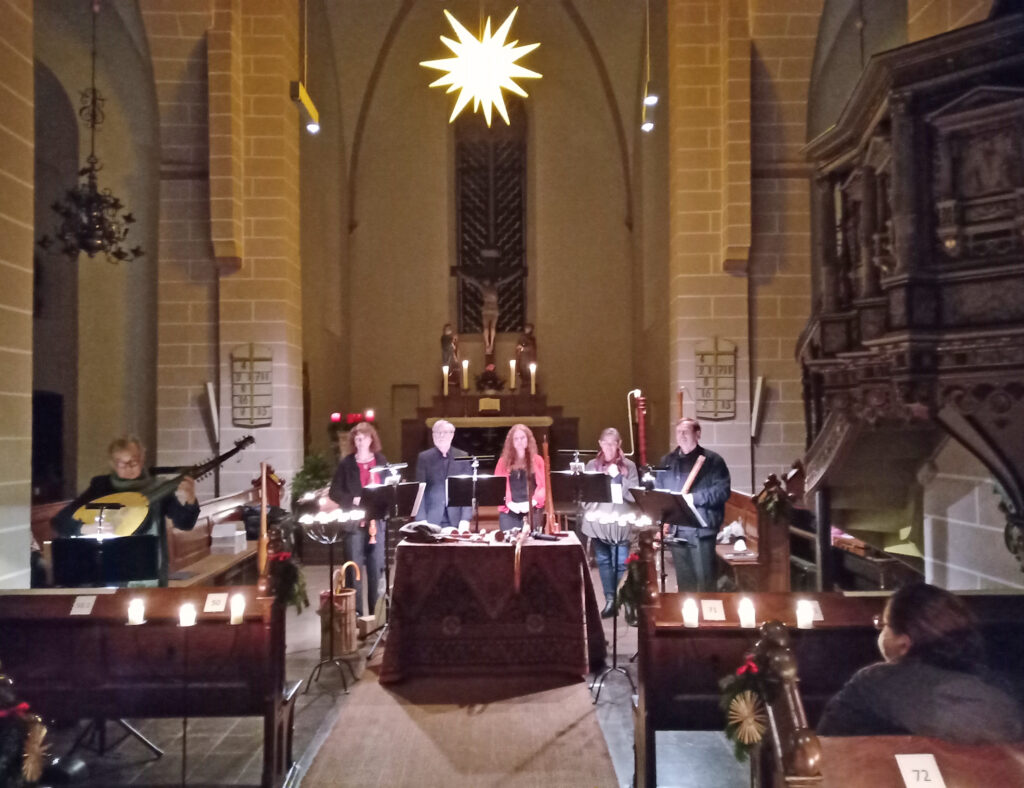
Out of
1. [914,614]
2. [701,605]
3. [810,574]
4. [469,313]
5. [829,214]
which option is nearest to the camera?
[914,614]

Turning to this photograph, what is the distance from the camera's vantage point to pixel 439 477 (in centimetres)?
597

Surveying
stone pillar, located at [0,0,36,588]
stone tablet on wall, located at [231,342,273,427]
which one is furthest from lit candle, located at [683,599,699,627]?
stone tablet on wall, located at [231,342,273,427]

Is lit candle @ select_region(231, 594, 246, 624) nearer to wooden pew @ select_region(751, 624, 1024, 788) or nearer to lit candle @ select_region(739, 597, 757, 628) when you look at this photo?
lit candle @ select_region(739, 597, 757, 628)

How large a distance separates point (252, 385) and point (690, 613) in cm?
641

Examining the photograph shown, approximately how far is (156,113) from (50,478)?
4.62 m

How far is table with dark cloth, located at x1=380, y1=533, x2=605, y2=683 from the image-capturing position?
473 cm

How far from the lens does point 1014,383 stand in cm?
268

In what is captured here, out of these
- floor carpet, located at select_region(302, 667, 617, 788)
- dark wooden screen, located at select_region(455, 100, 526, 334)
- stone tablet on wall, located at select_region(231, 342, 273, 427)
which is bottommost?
floor carpet, located at select_region(302, 667, 617, 788)

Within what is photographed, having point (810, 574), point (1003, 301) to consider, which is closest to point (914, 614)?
point (1003, 301)

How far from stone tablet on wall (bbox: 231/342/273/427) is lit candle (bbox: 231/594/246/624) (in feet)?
17.0

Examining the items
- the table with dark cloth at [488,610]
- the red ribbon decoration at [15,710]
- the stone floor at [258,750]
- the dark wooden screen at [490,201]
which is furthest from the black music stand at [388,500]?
the dark wooden screen at [490,201]

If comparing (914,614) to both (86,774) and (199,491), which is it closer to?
(86,774)

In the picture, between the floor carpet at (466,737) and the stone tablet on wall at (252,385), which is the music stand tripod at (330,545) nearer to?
the floor carpet at (466,737)

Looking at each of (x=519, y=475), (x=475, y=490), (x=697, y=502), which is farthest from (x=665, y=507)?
(x=519, y=475)
